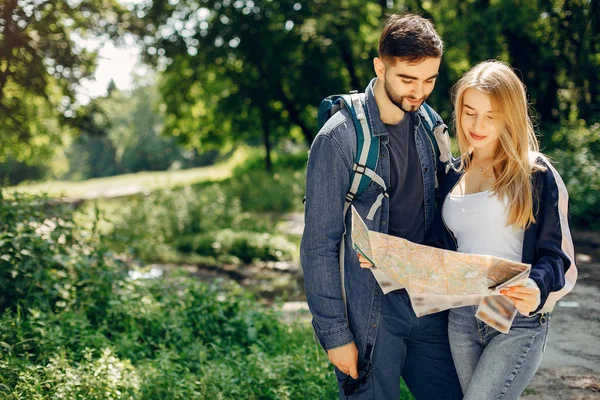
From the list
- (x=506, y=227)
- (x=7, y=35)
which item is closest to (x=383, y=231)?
(x=506, y=227)

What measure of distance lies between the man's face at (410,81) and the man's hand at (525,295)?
757 mm

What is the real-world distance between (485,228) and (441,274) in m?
0.27

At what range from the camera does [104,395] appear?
11.6ft

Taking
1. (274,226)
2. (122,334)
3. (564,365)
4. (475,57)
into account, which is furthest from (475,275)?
(475,57)

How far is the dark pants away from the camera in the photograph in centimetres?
231

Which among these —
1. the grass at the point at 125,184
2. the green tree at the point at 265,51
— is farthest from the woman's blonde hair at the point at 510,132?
the grass at the point at 125,184

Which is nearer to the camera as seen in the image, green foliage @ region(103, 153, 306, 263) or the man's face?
the man's face

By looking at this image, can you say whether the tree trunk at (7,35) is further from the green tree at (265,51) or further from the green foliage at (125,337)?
the green tree at (265,51)

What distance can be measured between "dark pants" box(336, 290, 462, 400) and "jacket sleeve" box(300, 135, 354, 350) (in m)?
0.16

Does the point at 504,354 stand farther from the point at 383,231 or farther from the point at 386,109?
the point at 386,109

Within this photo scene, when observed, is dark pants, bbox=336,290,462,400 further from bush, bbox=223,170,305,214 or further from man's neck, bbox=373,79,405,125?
bush, bbox=223,170,305,214

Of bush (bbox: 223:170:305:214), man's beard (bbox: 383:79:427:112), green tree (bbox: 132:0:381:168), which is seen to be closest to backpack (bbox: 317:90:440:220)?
man's beard (bbox: 383:79:427:112)

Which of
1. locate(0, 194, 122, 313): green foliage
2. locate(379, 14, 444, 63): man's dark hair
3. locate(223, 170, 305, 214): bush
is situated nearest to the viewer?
locate(379, 14, 444, 63): man's dark hair

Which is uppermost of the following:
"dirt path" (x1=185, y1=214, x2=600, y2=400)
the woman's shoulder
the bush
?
the woman's shoulder
